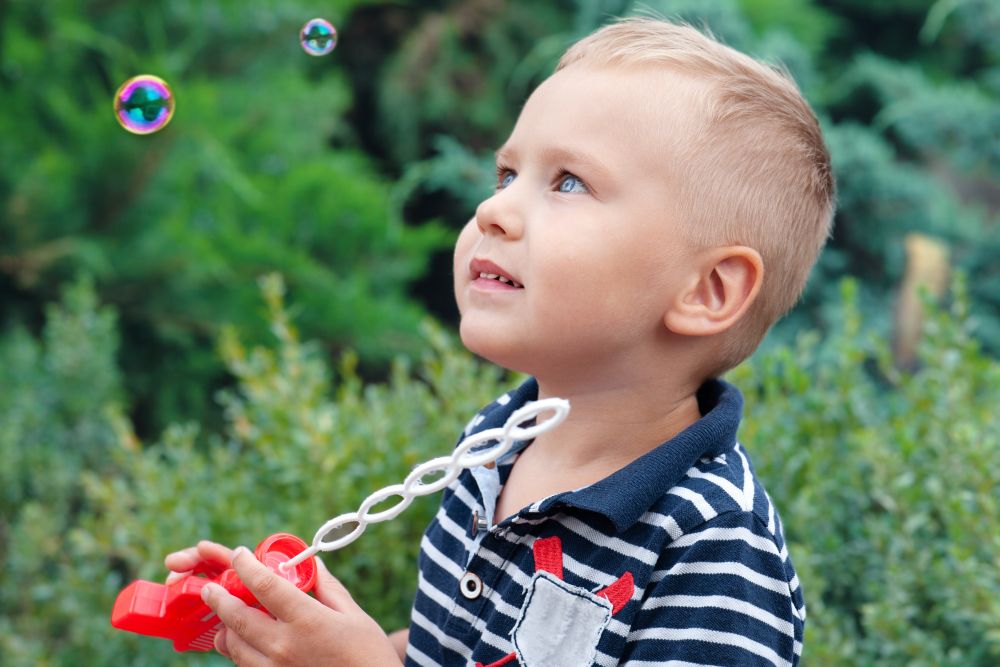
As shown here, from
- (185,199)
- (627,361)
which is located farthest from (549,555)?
(185,199)

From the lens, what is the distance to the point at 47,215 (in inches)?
146

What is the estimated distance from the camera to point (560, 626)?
130cm

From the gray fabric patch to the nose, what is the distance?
0.43m

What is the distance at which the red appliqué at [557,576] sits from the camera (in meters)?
1.28

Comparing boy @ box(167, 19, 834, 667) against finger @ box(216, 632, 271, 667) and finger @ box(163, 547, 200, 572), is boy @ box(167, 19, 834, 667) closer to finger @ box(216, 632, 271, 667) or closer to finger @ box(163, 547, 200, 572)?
finger @ box(216, 632, 271, 667)

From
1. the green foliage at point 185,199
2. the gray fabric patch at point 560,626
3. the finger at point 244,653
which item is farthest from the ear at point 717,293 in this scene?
the green foliage at point 185,199

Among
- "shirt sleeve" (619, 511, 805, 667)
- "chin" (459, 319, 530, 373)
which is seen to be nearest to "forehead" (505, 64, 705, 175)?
"chin" (459, 319, 530, 373)

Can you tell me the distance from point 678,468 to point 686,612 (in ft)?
0.58

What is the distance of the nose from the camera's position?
1.36 m

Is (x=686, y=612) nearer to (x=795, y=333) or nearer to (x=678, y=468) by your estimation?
(x=678, y=468)

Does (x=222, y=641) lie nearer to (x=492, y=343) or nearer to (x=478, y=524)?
(x=478, y=524)

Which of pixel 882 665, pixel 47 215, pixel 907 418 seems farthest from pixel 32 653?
pixel 907 418

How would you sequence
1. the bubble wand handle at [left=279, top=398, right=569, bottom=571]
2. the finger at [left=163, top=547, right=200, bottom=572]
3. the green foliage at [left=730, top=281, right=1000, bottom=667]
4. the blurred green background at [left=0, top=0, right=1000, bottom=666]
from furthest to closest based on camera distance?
1. the blurred green background at [left=0, top=0, right=1000, bottom=666]
2. the green foliage at [left=730, top=281, right=1000, bottom=667]
3. the finger at [left=163, top=547, right=200, bottom=572]
4. the bubble wand handle at [left=279, top=398, right=569, bottom=571]

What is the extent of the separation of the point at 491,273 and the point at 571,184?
0.50 ft
